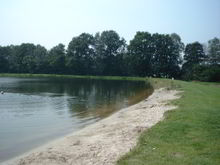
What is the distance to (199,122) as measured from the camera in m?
12.8

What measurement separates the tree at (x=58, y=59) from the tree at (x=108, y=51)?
1398 centimetres

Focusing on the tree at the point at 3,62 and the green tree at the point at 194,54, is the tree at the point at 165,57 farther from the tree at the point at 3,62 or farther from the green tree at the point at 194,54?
the tree at the point at 3,62

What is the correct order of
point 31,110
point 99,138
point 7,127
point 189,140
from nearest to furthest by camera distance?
1. point 189,140
2. point 99,138
3. point 7,127
4. point 31,110

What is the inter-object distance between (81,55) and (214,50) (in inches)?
1933

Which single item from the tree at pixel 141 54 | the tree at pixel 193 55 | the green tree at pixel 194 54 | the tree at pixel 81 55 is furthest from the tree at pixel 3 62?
the green tree at pixel 194 54

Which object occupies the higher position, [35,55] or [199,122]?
[35,55]

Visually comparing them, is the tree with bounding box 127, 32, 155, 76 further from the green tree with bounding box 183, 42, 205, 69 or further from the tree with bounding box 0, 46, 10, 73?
the tree with bounding box 0, 46, 10, 73

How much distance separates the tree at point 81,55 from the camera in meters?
97.1

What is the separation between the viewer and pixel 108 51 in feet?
331

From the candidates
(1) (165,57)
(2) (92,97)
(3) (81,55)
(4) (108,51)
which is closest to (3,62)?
(3) (81,55)

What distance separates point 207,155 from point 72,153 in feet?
16.9

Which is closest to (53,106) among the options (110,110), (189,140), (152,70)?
(110,110)

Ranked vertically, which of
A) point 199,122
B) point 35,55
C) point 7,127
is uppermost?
point 35,55

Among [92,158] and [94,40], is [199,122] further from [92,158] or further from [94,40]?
[94,40]
